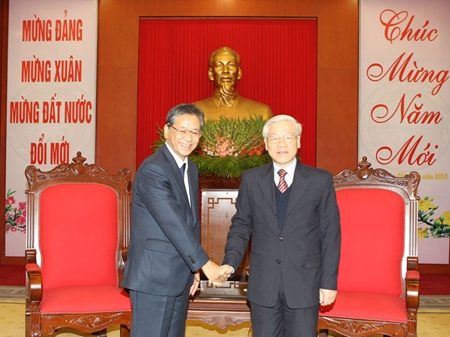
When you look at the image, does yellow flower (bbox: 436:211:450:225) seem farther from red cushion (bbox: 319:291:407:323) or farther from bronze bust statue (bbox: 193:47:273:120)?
red cushion (bbox: 319:291:407:323)

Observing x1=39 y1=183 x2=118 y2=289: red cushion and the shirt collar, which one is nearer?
x1=39 y1=183 x2=118 y2=289: red cushion

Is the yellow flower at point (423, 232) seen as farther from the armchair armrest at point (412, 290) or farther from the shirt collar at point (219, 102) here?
the armchair armrest at point (412, 290)

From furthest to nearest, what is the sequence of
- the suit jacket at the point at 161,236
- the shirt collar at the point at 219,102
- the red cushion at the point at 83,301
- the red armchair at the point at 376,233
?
the shirt collar at the point at 219,102
the red armchair at the point at 376,233
the red cushion at the point at 83,301
the suit jacket at the point at 161,236

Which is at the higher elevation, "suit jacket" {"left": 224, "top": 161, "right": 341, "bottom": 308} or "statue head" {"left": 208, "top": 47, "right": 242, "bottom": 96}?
"statue head" {"left": 208, "top": 47, "right": 242, "bottom": 96}

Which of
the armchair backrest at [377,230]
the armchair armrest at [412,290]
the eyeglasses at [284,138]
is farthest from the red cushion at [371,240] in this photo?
the eyeglasses at [284,138]

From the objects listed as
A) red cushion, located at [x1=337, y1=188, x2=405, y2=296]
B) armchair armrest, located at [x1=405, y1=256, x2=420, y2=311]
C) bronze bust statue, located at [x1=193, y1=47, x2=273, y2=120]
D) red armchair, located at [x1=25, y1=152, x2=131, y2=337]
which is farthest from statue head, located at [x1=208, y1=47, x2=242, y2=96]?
armchair armrest, located at [x1=405, y1=256, x2=420, y2=311]

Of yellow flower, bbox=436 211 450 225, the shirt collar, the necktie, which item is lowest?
yellow flower, bbox=436 211 450 225

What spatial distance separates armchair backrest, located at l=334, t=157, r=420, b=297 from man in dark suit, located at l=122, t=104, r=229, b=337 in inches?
46.2

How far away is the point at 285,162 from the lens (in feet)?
7.61

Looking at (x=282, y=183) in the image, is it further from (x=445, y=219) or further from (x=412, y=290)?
(x=445, y=219)

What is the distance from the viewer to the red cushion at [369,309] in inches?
112

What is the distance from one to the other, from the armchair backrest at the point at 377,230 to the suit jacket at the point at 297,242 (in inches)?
39.9

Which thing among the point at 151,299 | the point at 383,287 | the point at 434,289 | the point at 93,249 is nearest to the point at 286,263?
the point at 151,299

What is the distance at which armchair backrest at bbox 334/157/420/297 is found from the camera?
127 inches
